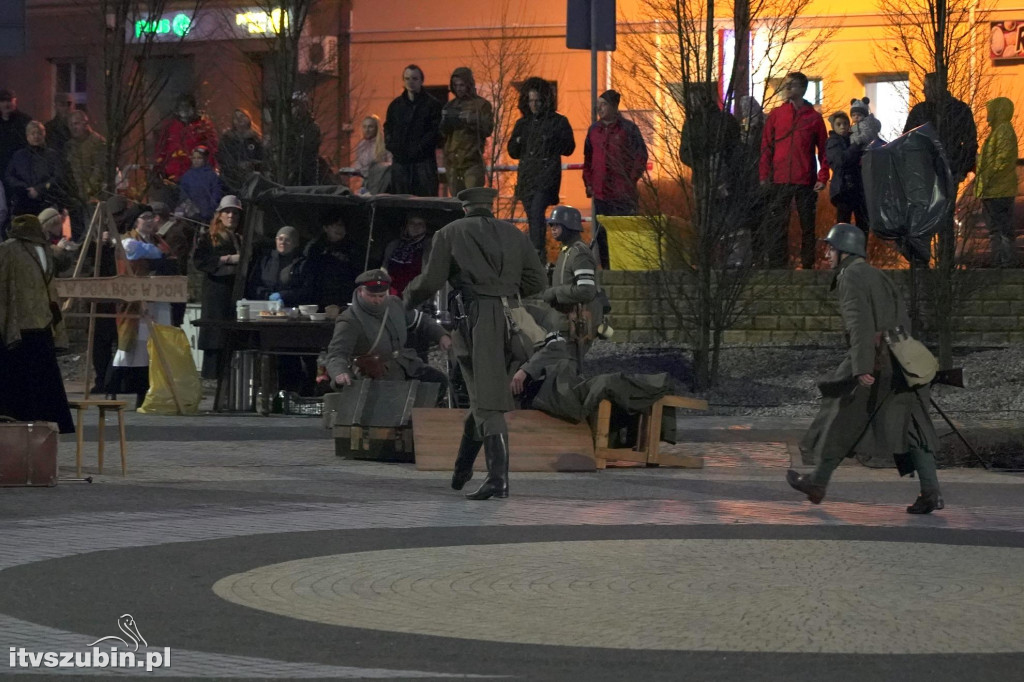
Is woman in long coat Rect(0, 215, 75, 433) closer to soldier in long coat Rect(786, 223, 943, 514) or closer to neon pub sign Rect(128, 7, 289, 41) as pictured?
soldier in long coat Rect(786, 223, 943, 514)

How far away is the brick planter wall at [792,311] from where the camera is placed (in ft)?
69.9

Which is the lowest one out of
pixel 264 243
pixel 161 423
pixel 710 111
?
pixel 161 423

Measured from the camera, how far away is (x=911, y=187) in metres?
19.6

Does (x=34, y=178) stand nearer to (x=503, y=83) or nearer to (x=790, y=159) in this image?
(x=503, y=83)

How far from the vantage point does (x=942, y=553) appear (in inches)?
407

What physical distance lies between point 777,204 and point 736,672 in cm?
1431

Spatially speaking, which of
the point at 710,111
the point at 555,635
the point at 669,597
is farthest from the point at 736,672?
the point at 710,111

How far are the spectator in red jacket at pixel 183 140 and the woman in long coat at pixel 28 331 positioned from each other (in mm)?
10307

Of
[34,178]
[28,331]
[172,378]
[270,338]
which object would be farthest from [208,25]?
[28,331]

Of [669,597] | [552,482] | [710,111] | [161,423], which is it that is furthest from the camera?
[710,111]

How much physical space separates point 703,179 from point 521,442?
6519mm

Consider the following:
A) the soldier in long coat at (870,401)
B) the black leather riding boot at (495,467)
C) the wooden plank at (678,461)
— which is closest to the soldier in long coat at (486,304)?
the black leather riding boot at (495,467)

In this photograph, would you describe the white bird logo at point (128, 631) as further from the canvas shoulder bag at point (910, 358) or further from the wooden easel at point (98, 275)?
the wooden easel at point (98, 275)

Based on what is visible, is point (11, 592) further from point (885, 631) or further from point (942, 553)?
point (942, 553)
